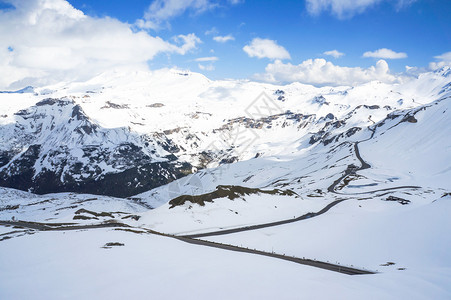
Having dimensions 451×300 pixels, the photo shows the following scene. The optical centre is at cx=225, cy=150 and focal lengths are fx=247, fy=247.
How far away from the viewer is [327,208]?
282ft

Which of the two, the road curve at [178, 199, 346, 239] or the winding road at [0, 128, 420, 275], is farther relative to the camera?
the road curve at [178, 199, 346, 239]

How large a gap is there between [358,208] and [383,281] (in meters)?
64.9

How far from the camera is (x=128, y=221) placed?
7700cm

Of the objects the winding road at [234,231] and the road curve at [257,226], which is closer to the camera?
the winding road at [234,231]

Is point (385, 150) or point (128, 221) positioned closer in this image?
point (128, 221)

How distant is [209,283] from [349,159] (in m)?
196

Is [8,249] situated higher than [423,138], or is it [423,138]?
[423,138]

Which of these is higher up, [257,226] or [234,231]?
[257,226]

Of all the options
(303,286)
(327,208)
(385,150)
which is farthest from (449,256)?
(385,150)

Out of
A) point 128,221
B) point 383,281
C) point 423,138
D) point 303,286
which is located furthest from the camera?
point 423,138

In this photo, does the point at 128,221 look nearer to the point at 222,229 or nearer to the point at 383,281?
the point at 222,229

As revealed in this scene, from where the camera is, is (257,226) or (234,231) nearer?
(234,231)

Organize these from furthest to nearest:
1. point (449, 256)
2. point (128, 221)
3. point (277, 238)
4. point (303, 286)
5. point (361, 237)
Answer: point (128, 221) < point (277, 238) < point (361, 237) < point (449, 256) < point (303, 286)

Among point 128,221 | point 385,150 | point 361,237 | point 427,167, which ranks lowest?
point 128,221
